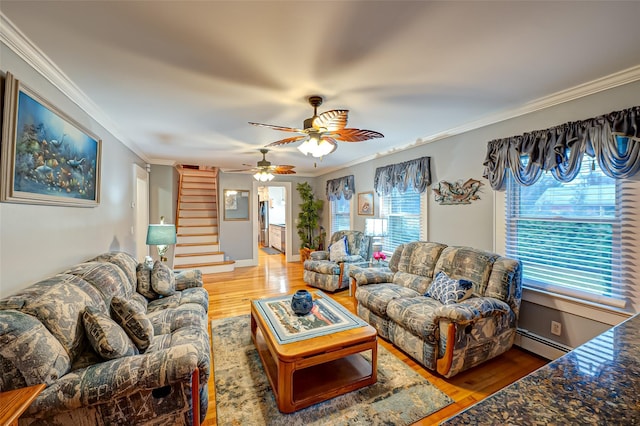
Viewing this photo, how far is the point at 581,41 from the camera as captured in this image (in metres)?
1.63

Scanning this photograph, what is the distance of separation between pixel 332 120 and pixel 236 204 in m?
5.02

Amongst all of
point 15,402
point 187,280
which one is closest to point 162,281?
point 187,280

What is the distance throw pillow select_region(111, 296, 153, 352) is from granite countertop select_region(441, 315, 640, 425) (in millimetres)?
1966

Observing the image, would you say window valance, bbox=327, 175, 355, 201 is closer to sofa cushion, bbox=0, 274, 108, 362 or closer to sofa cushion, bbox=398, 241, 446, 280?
sofa cushion, bbox=398, 241, 446, 280

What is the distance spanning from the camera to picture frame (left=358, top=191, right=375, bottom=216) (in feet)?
16.6

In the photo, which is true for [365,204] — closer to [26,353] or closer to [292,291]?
[292,291]

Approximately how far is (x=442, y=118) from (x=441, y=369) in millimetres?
2537

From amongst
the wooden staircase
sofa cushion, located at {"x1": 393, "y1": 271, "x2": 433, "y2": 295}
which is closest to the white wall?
the wooden staircase

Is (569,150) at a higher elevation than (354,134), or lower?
lower

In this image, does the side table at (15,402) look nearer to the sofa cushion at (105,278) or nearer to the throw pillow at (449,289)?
the sofa cushion at (105,278)

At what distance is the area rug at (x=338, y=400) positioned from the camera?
6.01ft

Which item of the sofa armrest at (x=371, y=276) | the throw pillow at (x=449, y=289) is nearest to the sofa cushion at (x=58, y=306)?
the sofa armrest at (x=371, y=276)

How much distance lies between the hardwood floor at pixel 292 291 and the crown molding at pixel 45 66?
2641mm

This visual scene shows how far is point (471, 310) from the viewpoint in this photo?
7.24 ft
